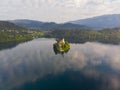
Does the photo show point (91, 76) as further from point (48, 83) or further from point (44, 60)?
point (44, 60)

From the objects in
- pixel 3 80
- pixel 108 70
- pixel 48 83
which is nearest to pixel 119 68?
pixel 108 70

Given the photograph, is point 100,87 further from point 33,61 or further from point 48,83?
point 33,61

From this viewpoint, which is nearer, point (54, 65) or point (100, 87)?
point (100, 87)

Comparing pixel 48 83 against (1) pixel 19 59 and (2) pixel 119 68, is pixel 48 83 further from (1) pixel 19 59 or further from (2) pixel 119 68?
(1) pixel 19 59

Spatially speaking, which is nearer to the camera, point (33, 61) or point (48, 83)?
point (48, 83)

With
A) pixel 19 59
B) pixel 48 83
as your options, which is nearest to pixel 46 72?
pixel 48 83

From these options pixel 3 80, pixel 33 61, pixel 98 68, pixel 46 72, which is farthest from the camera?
pixel 33 61

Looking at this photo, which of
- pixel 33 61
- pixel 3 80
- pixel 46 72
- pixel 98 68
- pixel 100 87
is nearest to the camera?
pixel 100 87

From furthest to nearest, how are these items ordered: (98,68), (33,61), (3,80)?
(33,61)
(98,68)
(3,80)

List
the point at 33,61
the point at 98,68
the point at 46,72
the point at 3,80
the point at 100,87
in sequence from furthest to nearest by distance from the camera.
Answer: the point at 33,61, the point at 98,68, the point at 46,72, the point at 3,80, the point at 100,87
